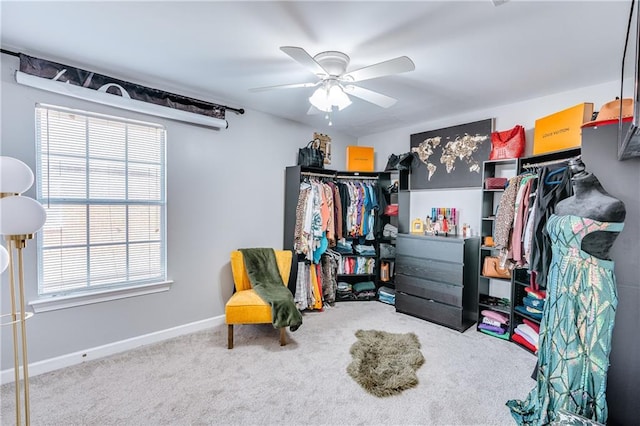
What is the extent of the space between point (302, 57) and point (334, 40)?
41cm

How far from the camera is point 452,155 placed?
3.52 m

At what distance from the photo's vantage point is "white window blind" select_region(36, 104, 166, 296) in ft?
7.36

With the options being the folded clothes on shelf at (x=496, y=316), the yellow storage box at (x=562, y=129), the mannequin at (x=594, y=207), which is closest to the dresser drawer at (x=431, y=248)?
the folded clothes on shelf at (x=496, y=316)

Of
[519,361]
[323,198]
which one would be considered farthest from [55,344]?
[519,361]

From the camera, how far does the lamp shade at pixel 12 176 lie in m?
1.05

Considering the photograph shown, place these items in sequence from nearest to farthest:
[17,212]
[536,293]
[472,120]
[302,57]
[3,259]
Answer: [17,212] < [3,259] < [302,57] < [536,293] < [472,120]

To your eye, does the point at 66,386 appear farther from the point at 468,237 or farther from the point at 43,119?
the point at 468,237

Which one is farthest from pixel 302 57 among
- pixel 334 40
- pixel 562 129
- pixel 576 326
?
pixel 562 129

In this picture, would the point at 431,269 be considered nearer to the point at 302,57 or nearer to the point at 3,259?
the point at 302,57

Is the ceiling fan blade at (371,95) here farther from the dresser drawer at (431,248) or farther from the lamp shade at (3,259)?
the lamp shade at (3,259)

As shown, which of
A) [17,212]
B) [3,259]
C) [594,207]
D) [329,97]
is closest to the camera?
[17,212]

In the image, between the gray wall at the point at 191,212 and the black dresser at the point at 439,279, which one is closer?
the gray wall at the point at 191,212

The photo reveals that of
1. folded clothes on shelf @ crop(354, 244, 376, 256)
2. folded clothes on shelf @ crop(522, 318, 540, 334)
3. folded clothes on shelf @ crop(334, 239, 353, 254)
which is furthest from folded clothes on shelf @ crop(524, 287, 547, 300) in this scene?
folded clothes on shelf @ crop(334, 239, 353, 254)

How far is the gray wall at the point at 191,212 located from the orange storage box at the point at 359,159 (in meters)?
0.65
